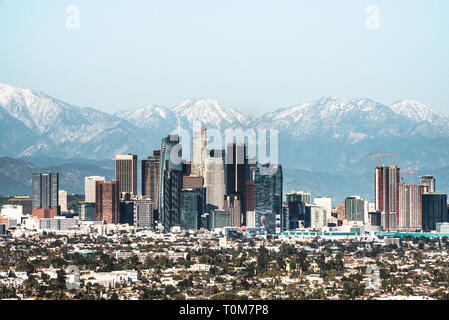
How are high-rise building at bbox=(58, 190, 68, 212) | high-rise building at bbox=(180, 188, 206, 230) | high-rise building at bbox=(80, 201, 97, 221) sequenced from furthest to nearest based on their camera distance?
high-rise building at bbox=(58, 190, 68, 212) < high-rise building at bbox=(80, 201, 97, 221) < high-rise building at bbox=(180, 188, 206, 230)

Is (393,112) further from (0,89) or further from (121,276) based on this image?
(121,276)

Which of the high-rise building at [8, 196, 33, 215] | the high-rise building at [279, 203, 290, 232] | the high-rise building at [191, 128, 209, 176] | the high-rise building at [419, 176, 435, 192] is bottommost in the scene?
the high-rise building at [279, 203, 290, 232]

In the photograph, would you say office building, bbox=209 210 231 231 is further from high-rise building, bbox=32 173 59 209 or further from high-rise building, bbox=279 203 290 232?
high-rise building, bbox=32 173 59 209

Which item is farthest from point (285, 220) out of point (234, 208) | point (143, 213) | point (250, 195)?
point (143, 213)

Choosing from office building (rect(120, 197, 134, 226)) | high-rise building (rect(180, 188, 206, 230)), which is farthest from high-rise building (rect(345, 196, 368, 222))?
office building (rect(120, 197, 134, 226))
